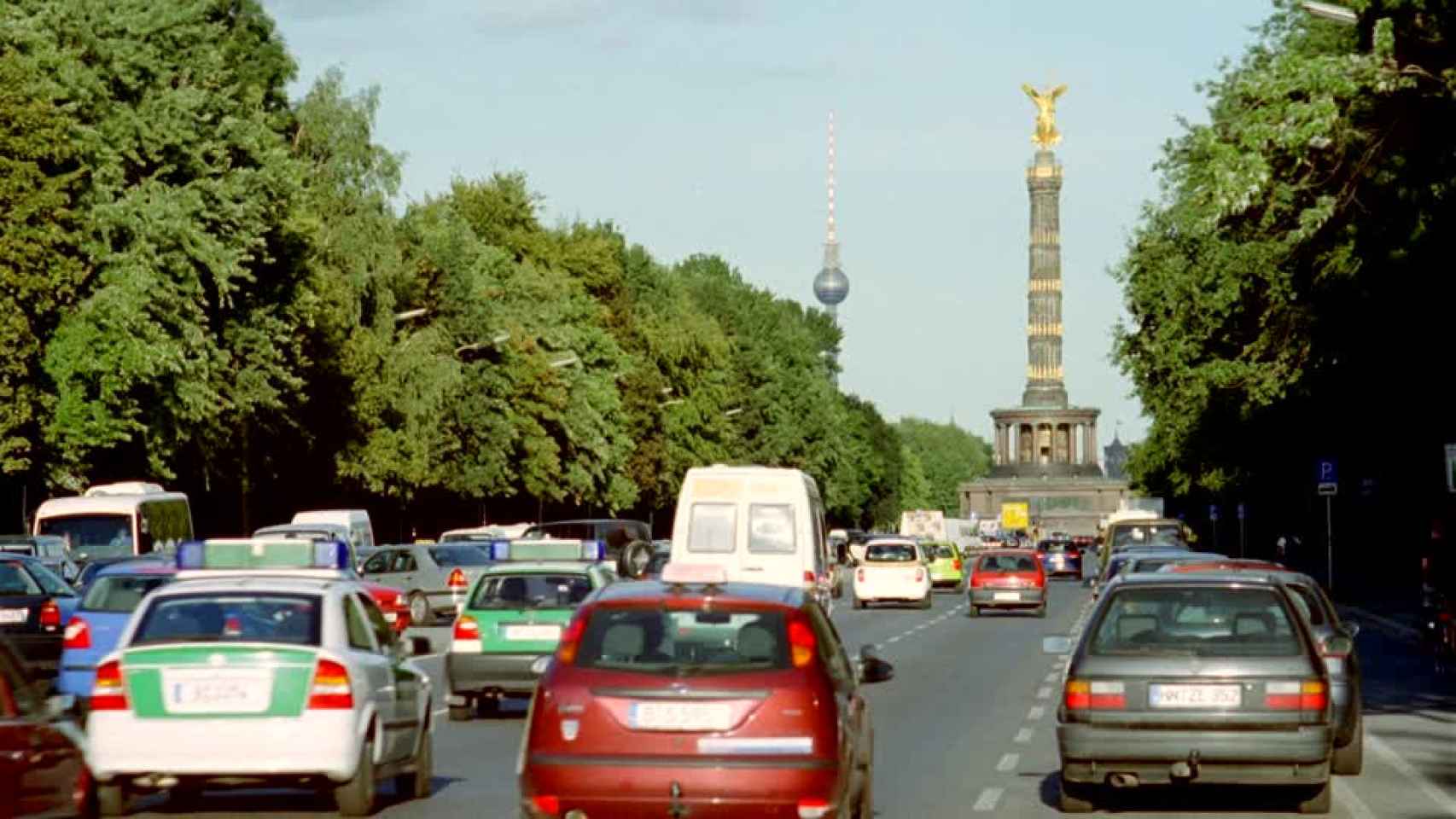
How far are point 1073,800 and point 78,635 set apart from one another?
873cm

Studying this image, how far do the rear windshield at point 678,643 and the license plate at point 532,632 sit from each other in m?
12.7

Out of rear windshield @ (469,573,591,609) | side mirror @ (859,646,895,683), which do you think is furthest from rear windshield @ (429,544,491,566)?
side mirror @ (859,646,895,683)

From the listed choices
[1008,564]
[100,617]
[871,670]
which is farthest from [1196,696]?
[1008,564]

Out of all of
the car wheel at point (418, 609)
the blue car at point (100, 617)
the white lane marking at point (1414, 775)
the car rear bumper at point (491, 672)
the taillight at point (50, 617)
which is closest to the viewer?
the white lane marking at point (1414, 775)

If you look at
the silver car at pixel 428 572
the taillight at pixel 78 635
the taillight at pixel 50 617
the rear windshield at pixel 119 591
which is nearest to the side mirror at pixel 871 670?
the taillight at pixel 78 635

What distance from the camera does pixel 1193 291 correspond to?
6131 cm

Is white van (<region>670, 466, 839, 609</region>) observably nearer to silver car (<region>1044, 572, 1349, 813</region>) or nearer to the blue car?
the blue car

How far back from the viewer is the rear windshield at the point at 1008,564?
193 feet

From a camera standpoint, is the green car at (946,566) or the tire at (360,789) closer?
the tire at (360,789)

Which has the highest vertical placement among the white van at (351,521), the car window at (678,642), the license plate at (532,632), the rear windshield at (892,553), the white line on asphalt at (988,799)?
the white van at (351,521)

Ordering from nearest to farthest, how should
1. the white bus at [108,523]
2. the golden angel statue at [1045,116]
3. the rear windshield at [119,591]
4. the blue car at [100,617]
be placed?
the blue car at [100,617]
the rear windshield at [119,591]
the white bus at [108,523]
the golden angel statue at [1045,116]

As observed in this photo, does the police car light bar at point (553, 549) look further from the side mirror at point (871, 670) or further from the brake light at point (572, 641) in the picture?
the brake light at point (572, 641)

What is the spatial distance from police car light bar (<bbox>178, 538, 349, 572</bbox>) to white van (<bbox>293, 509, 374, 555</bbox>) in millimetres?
35808

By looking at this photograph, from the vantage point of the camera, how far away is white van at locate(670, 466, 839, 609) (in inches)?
1410
